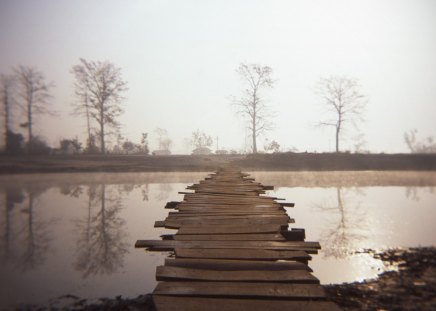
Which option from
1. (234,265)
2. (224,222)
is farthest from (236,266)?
(224,222)

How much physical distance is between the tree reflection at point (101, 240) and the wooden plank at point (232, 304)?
3867mm

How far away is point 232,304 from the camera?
3.36 m

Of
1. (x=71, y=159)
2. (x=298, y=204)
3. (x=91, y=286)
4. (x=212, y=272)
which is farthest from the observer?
(x=71, y=159)

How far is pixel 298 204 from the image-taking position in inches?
592

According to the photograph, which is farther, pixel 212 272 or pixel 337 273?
pixel 337 273

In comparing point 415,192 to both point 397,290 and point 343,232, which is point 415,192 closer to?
point 343,232

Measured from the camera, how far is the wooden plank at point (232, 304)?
10.6 ft

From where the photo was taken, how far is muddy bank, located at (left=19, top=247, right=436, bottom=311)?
4.59 meters

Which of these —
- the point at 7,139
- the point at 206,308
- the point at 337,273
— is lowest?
the point at 337,273

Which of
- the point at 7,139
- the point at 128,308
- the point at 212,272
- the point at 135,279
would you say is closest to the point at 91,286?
the point at 135,279

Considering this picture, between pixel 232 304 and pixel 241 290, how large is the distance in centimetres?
27

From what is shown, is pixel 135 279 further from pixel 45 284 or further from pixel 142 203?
pixel 142 203

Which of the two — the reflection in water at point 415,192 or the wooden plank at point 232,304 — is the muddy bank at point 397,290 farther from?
the reflection in water at point 415,192

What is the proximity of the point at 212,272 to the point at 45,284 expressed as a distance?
12.0ft
